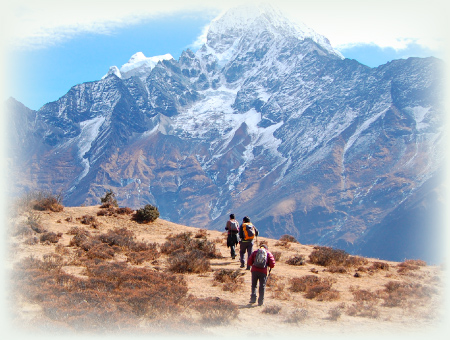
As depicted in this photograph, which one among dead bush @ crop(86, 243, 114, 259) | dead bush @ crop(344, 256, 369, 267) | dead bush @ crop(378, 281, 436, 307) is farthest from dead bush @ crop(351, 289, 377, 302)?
dead bush @ crop(86, 243, 114, 259)

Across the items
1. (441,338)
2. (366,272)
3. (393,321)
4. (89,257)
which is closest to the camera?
(441,338)

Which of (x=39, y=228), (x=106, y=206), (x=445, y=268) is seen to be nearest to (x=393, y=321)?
(x=445, y=268)

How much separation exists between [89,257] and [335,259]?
1306 cm

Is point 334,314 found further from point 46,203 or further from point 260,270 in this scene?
point 46,203

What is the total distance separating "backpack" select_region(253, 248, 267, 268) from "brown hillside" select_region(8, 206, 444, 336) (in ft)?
4.80

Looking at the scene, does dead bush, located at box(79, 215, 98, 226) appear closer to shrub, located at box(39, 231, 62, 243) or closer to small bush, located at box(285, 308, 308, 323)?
shrub, located at box(39, 231, 62, 243)

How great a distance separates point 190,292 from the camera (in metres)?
15.5

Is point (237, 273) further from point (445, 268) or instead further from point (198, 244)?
point (445, 268)

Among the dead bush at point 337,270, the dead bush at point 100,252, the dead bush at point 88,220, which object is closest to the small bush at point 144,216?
the dead bush at point 88,220

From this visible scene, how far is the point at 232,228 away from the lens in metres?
21.3

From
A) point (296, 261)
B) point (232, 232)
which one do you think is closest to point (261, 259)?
point (232, 232)

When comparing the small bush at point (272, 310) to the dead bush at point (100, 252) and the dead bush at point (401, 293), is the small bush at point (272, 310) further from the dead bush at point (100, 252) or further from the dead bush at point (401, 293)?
the dead bush at point (100, 252)

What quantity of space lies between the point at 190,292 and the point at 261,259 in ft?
10.3

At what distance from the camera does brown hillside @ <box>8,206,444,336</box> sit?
12133 mm
